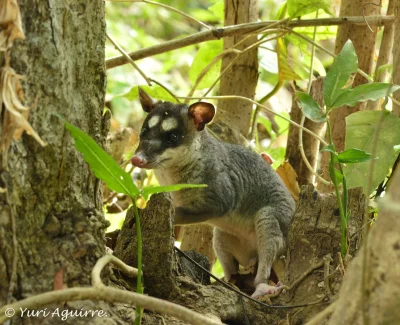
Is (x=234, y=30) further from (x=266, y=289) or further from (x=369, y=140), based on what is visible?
(x=266, y=289)

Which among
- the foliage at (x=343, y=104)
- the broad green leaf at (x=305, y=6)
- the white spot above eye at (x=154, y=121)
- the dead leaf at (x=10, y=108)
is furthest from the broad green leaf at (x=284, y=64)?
the dead leaf at (x=10, y=108)

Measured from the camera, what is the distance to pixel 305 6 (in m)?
4.51

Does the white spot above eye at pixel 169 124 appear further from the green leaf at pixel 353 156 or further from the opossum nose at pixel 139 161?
the green leaf at pixel 353 156

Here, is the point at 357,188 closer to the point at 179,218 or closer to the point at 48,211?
the point at 179,218

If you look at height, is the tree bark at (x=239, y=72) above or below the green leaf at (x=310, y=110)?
above

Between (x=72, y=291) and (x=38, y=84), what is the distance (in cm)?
78

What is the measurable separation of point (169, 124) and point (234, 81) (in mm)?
942

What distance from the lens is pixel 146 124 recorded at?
4.42 metres

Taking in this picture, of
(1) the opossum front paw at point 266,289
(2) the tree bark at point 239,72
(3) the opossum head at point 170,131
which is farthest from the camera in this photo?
(2) the tree bark at point 239,72

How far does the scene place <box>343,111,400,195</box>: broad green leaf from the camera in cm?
354

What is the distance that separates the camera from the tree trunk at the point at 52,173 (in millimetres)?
2459

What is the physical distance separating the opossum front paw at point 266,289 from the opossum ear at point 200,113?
119 cm

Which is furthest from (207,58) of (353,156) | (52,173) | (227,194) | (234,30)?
(52,173)

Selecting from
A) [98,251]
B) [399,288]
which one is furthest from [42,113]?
[399,288]
